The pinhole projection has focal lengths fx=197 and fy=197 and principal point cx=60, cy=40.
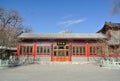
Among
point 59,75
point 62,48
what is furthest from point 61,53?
point 59,75

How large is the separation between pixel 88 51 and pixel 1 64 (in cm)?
1330

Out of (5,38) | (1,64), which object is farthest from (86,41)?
(1,64)

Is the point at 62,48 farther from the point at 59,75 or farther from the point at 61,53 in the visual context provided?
the point at 59,75

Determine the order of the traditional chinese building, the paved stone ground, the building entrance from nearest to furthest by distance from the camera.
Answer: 1. the paved stone ground
2. the traditional chinese building
3. the building entrance

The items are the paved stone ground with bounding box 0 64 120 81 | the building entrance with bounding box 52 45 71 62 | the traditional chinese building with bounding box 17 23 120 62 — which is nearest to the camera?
the paved stone ground with bounding box 0 64 120 81

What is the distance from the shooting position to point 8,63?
2166 cm

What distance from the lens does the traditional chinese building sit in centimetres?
2872

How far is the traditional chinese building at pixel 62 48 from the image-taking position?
28.7m

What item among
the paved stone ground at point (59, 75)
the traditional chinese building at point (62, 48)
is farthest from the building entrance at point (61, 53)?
the paved stone ground at point (59, 75)

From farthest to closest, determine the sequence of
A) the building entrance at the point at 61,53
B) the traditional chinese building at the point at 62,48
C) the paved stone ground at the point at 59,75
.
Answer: the building entrance at the point at 61,53
the traditional chinese building at the point at 62,48
the paved stone ground at the point at 59,75

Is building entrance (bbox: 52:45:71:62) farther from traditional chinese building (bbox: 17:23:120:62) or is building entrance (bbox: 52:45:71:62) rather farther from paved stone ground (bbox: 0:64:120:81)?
paved stone ground (bbox: 0:64:120:81)

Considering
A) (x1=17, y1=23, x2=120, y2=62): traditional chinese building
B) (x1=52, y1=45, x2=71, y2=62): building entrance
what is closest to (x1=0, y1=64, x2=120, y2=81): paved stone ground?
(x1=17, y1=23, x2=120, y2=62): traditional chinese building

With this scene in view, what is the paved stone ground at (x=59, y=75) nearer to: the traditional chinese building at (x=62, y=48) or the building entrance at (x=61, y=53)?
the traditional chinese building at (x=62, y=48)

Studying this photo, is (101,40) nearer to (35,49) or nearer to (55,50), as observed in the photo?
(55,50)
